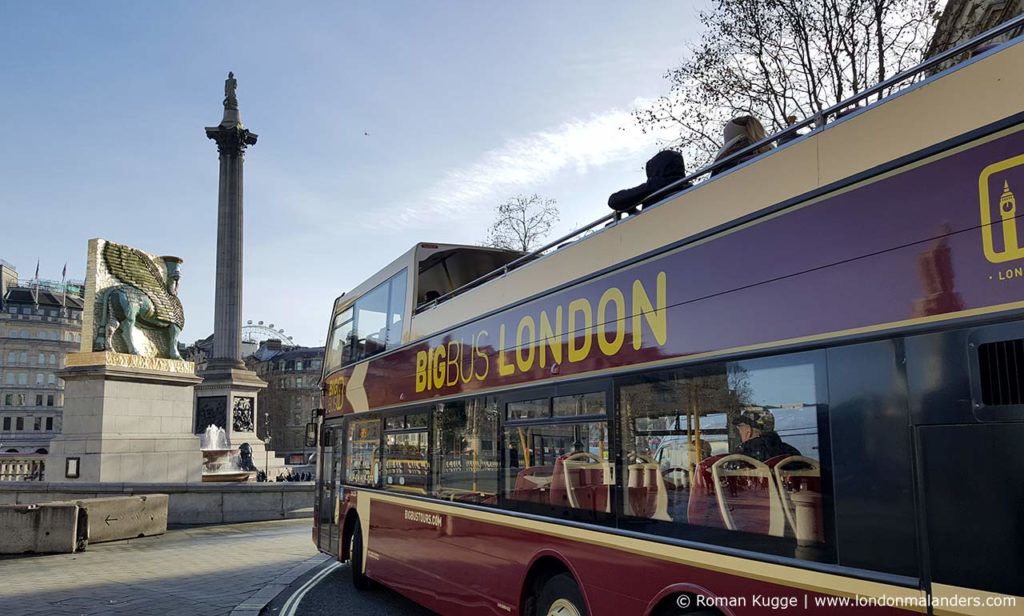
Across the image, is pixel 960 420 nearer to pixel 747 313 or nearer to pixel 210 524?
pixel 747 313

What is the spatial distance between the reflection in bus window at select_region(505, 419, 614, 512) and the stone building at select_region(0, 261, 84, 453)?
113522mm

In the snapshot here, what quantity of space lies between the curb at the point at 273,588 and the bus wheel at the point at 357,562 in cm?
102

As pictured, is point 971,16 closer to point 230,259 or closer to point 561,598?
point 561,598

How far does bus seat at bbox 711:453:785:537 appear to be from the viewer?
3941mm

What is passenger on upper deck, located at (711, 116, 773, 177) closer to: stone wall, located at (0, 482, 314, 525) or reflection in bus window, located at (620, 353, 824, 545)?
reflection in bus window, located at (620, 353, 824, 545)

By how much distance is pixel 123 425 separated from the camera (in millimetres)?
23500

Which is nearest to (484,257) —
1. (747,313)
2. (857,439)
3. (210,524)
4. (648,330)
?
(648,330)

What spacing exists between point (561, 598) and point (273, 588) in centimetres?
653

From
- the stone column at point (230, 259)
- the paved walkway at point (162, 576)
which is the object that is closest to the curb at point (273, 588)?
the paved walkway at point (162, 576)

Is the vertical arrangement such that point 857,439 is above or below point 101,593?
above

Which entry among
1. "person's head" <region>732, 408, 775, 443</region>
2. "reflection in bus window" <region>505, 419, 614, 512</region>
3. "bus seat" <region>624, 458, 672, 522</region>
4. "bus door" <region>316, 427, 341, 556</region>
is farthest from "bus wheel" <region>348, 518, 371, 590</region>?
"person's head" <region>732, 408, 775, 443</region>

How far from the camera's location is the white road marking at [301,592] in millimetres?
9633

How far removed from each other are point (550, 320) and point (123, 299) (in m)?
22.4

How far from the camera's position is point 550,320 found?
621 cm
